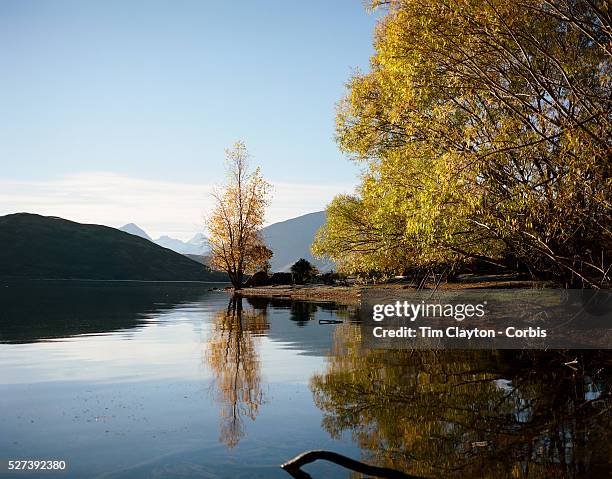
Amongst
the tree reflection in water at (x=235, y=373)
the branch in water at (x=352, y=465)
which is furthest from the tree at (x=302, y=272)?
the branch in water at (x=352, y=465)

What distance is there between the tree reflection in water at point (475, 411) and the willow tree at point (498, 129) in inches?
161

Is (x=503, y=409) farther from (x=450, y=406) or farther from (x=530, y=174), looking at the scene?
(x=530, y=174)

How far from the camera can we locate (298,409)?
1427cm

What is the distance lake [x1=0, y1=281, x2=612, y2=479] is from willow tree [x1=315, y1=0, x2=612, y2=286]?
4.61 m

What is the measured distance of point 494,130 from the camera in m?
20.6

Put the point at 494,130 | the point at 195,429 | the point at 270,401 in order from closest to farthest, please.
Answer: the point at 195,429
the point at 270,401
the point at 494,130

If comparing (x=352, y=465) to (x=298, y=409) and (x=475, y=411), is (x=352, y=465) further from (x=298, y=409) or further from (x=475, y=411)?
(x=475, y=411)

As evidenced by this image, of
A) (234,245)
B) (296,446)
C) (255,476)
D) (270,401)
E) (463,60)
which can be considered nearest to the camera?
(255,476)

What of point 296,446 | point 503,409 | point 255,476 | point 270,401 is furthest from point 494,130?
point 255,476

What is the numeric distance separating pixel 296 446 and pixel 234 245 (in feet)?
234

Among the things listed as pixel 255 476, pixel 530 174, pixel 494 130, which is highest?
pixel 494 130

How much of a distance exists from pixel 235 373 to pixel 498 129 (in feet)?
39.8

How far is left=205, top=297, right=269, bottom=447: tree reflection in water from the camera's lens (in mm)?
13281

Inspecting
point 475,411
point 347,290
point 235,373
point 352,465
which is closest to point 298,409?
point 475,411
